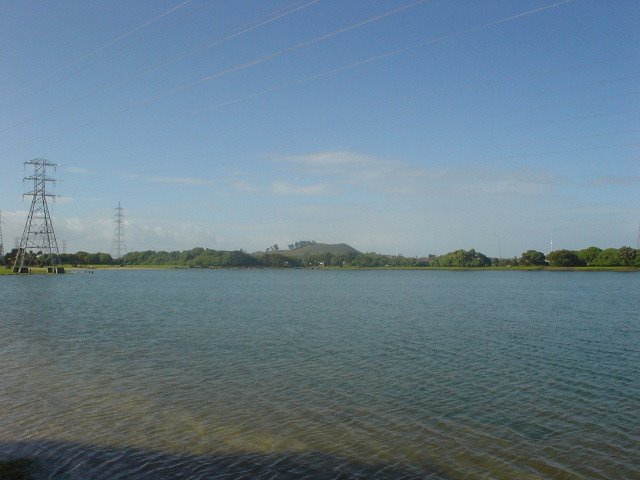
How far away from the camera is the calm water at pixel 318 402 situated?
13633 millimetres

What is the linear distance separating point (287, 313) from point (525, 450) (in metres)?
38.8

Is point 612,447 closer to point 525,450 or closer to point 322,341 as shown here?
point 525,450

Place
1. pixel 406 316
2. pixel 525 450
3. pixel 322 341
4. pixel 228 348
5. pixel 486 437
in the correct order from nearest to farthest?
1. pixel 525 450
2. pixel 486 437
3. pixel 228 348
4. pixel 322 341
5. pixel 406 316

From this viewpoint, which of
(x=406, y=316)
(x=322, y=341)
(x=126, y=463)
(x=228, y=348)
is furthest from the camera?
(x=406, y=316)

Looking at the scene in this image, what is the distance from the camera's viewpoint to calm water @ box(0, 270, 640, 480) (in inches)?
537

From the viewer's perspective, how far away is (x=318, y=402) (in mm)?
19219

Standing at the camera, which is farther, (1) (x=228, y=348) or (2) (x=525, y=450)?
(1) (x=228, y=348)

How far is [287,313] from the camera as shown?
172 ft

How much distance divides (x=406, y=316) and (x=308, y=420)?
34.3 m

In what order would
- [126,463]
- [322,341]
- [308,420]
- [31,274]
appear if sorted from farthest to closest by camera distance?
[31,274]
[322,341]
[308,420]
[126,463]

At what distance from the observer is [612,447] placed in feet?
49.3

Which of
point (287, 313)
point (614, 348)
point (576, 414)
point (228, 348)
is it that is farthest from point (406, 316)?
point (576, 414)

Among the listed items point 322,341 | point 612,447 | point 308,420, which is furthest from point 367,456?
point 322,341

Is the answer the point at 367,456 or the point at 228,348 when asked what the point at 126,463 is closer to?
the point at 367,456
